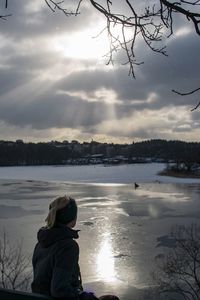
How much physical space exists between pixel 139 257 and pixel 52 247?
42.5 ft

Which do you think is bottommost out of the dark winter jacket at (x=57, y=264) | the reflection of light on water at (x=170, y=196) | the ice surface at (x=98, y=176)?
the reflection of light on water at (x=170, y=196)

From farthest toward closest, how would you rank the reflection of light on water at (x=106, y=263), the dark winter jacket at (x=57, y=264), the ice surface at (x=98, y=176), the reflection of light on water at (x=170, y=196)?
the ice surface at (x=98, y=176) < the reflection of light on water at (x=170, y=196) < the reflection of light on water at (x=106, y=263) < the dark winter jacket at (x=57, y=264)

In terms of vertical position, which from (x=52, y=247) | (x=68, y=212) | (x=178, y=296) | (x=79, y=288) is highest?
(x=68, y=212)

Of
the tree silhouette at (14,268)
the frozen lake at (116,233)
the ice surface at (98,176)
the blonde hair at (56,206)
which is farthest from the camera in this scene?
the ice surface at (98,176)

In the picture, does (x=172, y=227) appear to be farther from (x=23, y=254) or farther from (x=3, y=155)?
(x=3, y=155)

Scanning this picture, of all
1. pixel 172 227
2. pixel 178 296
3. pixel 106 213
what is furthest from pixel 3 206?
pixel 178 296

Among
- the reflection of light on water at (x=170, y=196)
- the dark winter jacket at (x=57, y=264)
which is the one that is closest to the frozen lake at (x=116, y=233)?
the reflection of light on water at (x=170, y=196)

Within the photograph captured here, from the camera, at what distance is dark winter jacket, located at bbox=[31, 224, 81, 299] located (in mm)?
2318

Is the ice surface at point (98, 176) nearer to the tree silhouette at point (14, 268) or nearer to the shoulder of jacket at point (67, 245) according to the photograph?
the tree silhouette at point (14, 268)

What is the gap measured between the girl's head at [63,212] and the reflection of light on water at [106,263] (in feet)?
36.0

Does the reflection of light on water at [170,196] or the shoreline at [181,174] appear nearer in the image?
the reflection of light on water at [170,196]

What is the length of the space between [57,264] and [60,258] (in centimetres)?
3

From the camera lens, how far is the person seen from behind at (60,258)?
2.32 m

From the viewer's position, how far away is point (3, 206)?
30438mm
